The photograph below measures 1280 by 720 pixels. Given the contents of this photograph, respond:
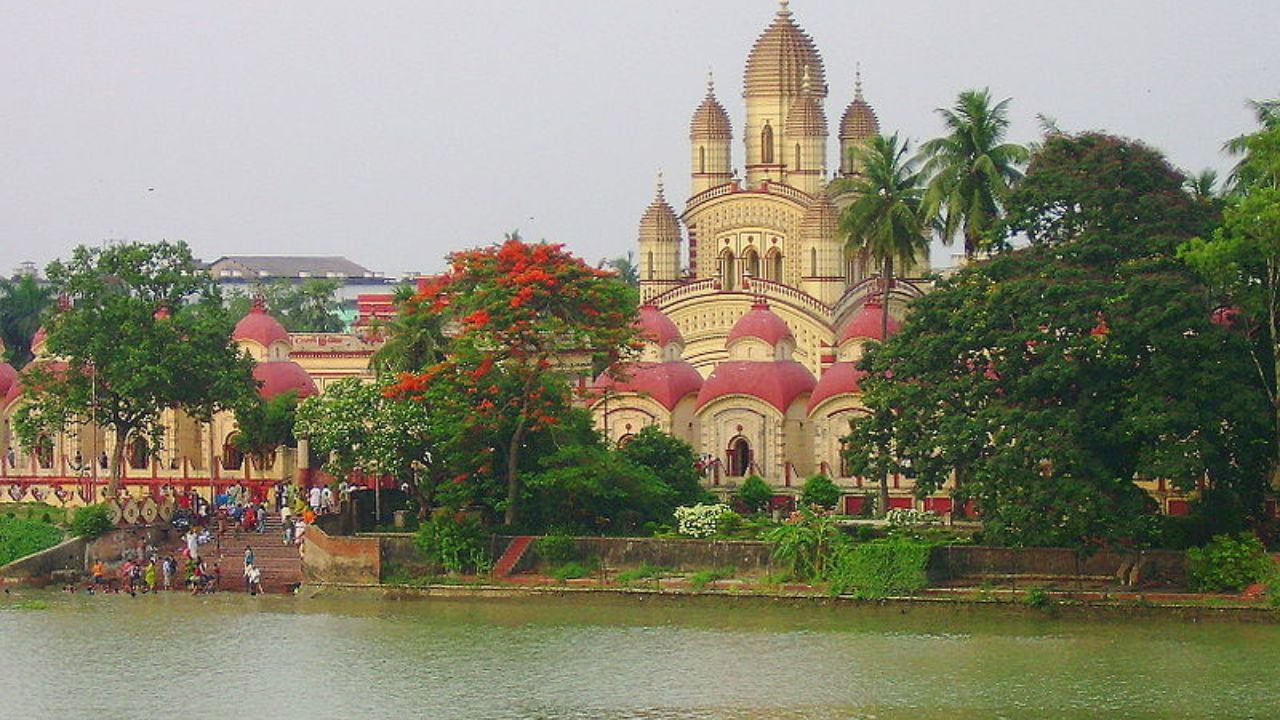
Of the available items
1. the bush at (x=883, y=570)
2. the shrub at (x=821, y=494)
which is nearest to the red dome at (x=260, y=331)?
the shrub at (x=821, y=494)

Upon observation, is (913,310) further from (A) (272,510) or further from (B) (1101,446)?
(A) (272,510)

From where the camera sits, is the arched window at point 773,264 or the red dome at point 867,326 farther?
the arched window at point 773,264

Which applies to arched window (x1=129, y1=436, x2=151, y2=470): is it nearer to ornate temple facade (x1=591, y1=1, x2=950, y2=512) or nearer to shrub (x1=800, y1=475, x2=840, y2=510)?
ornate temple facade (x1=591, y1=1, x2=950, y2=512)

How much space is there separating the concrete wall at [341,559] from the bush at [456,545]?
2.62 ft

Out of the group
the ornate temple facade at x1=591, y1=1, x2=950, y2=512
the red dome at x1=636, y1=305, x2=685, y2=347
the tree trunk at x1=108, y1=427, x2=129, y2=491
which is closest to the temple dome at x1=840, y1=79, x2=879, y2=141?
the ornate temple facade at x1=591, y1=1, x2=950, y2=512

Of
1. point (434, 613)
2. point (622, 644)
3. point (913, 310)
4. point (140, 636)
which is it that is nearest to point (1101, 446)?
point (913, 310)

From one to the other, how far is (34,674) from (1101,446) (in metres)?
15.2

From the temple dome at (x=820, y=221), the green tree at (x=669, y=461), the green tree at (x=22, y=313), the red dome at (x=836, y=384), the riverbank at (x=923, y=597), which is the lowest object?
the riverbank at (x=923, y=597)

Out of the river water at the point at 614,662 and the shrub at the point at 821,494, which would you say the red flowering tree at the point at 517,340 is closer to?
the river water at the point at 614,662

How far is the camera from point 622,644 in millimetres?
34031

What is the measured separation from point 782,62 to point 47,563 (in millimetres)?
25465

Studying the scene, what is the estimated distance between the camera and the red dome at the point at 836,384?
1861 inches

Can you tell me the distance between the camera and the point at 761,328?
163 feet

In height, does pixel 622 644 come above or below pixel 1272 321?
below
